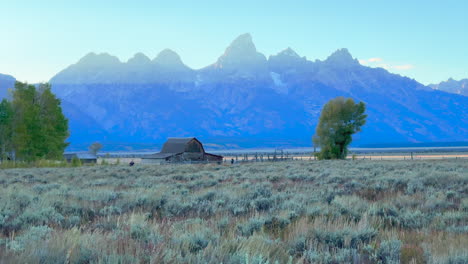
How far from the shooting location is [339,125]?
63719mm

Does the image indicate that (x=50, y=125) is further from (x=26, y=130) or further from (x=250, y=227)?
(x=250, y=227)

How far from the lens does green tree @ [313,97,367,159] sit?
63.4 meters

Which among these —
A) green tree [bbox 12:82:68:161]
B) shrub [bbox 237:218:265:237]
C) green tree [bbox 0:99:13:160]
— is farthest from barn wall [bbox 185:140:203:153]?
shrub [bbox 237:218:265:237]

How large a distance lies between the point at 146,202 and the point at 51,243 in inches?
243

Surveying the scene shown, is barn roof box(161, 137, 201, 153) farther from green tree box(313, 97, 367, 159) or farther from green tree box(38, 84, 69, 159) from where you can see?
green tree box(313, 97, 367, 159)

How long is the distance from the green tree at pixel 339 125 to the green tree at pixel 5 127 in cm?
4257


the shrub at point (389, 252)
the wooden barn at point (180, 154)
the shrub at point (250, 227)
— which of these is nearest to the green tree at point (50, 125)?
the wooden barn at point (180, 154)

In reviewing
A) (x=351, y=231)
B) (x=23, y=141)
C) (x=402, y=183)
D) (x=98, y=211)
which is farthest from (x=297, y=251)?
(x=23, y=141)

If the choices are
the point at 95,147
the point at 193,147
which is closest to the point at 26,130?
the point at 193,147

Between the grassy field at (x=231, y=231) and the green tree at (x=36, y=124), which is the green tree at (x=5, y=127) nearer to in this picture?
the green tree at (x=36, y=124)

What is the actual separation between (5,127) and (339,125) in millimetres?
45130

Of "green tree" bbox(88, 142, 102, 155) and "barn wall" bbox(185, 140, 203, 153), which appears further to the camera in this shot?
"green tree" bbox(88, 142, 102, 155)

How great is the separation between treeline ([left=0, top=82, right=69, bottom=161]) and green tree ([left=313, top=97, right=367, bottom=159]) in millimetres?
37826

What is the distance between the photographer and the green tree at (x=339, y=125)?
208 ft
